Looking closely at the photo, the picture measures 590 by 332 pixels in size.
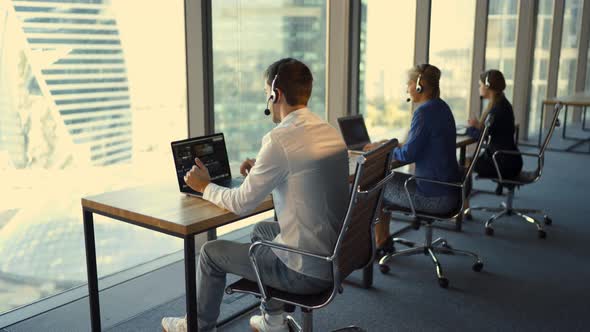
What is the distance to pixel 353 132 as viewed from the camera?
3631 mm

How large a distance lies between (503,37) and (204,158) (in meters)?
6.88

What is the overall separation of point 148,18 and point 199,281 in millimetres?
1675

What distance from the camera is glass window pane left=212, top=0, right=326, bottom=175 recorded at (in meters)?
3.60

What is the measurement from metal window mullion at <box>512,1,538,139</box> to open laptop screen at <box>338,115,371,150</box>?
551 cm

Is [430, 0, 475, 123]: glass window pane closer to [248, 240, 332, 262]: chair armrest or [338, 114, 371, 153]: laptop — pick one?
[338, 114, 371, 153]: laptop

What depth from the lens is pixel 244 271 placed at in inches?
83.1

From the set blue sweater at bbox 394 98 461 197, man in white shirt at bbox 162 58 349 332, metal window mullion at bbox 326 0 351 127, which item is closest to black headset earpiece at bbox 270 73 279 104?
man in white shirt at bbox 162 58 349 332

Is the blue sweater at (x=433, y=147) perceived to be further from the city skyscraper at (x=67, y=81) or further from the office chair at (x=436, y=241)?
the city skyscraper at (x=67, y=81)

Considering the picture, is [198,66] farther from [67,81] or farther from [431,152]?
[431,152]

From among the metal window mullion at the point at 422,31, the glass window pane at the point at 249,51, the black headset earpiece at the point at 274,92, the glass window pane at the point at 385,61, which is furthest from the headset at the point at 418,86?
the metal window mullion at the point at 422,31

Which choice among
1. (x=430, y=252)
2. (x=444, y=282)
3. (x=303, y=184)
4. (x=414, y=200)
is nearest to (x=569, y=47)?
(x=430, y=252)

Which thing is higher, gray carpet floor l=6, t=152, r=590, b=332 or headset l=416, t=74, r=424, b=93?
headset l=416, t=74, r=424, b=93

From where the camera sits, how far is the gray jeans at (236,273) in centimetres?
203

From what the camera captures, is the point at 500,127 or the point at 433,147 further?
the point at 500,127
